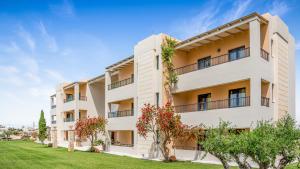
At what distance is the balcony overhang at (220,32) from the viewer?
67.6 ft

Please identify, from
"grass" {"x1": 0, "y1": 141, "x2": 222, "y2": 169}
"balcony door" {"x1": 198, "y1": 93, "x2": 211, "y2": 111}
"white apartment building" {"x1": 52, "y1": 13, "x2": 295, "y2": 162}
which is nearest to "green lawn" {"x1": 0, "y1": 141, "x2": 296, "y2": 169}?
"grass" {"x1": 0, "y1": 141, "x2": 222, "y2": 169}

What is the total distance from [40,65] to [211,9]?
16503 mm

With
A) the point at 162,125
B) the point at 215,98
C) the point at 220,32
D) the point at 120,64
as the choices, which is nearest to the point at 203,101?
the point at 215,98

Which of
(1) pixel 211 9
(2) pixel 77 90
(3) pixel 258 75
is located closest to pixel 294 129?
(3) pixel 258 75

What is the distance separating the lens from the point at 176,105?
88.0ft

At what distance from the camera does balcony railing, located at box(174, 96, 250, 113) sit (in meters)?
22.0

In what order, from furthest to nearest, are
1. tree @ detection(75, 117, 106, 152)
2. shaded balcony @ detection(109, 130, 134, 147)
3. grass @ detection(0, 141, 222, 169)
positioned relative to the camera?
shaded balcony @ detection(109, 130, 134, 147)
tree @ detection(75, 117, 106, 152)
grass @ detection(0, 141, 222, 169)

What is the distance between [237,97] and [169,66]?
20.6 ft

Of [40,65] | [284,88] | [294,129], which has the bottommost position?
[294,129]

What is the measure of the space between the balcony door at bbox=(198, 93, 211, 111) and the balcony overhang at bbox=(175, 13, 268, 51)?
400 cm

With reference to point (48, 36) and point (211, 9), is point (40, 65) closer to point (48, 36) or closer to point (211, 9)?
point (48, 36)

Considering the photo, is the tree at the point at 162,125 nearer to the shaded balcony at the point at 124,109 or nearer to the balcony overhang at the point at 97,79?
the shaded balcony at the point at 124,109

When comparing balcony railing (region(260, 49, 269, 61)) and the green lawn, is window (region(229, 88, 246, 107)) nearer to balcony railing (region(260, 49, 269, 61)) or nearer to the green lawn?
balcony railing (region(260, 49, 269, 61))

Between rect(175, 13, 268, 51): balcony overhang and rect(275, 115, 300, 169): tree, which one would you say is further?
rect(175, 13, 268, 51): balcony overhang
